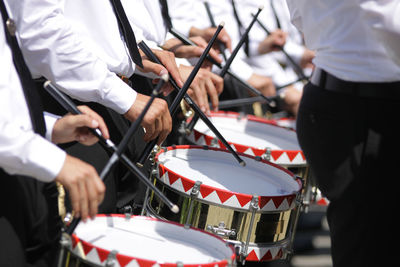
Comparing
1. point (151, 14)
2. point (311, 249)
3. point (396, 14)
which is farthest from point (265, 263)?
point (311, 249)

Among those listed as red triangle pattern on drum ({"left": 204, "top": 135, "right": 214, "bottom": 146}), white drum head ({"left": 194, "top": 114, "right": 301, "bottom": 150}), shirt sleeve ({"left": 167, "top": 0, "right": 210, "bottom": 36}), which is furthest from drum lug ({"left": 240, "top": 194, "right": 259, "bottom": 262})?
shirt sleeve ({"left": 167, "top": 0, "right": 210, "bottom": 36})

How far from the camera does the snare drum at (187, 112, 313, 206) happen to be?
2928 millimetres

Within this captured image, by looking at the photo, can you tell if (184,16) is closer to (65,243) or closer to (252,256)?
(252,256)

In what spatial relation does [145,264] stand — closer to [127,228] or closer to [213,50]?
[127,228]

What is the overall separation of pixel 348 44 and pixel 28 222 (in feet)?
3.22

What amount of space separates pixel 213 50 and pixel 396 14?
1.79 meters

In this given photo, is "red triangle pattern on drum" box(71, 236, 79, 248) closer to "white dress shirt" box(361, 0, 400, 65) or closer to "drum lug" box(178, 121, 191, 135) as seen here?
"white dress shirt" box(361, 0, 400, 65)

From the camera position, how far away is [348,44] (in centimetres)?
194

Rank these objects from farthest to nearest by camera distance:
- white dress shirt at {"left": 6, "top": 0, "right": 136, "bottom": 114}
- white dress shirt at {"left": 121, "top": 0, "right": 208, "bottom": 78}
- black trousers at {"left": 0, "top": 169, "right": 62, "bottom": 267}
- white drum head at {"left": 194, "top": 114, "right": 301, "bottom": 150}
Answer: white drum head at {"left": 194, "top": 114, "right": 301, "bottom": 150}
white dress shirt at {"left": 121, "top": 0, "right": 208, "bottom": 78}
white dress shirt at {"left": 6, "top": 0, "right": 136, "bottom": 114}
black trousers at {"left": 0, "top": 169, "right": 62, "bottom": 267}

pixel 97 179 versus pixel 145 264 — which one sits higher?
pixel 97 179

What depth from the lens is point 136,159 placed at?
2.52 metres

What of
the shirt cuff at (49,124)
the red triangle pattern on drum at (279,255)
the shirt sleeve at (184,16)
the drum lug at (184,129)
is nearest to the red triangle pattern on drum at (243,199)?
the red triangle pattern on drum at (279,255)

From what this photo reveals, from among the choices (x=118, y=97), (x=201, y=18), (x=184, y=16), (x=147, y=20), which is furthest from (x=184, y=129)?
(x=201, y=18)

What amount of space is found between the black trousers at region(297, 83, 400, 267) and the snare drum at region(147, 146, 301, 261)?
0.30 meters
